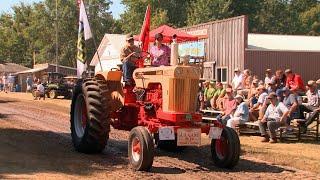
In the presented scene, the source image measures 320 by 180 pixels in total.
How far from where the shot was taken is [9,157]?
32.2 feet

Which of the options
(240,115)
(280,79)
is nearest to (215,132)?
(240,115)

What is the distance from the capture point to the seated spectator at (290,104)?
13.2 meters

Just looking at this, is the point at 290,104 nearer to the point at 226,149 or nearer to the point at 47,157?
the point at 226,149

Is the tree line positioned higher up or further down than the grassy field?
higher up

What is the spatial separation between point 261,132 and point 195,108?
14.5ft

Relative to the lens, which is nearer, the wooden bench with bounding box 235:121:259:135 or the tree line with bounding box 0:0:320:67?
the wooden bench with bounding box 235:121:259:135

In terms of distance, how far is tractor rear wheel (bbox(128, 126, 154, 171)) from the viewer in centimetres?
856

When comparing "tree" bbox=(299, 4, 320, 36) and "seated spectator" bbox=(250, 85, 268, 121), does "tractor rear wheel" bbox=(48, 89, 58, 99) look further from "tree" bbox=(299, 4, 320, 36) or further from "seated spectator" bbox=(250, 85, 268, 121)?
"tree" bbox=(299, 4, 320, 36)

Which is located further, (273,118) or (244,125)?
(244,125)

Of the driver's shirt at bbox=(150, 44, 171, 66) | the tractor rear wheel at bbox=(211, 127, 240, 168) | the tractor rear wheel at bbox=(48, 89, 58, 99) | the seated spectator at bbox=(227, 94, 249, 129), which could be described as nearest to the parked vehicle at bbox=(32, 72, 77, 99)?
the tractor rear wheel at bbox=(48, 89, 58, 99)

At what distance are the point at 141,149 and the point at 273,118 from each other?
5.37 meters

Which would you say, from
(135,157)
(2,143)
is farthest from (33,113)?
(135,157)

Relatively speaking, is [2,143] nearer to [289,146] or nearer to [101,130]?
[101,130]

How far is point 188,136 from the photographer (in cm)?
880
